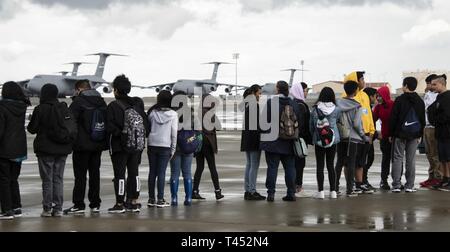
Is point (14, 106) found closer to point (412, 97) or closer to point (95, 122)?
point (95, 122)

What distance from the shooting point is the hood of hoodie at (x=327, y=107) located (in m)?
13.3

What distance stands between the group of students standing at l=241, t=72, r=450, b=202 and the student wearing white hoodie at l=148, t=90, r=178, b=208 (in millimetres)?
1525

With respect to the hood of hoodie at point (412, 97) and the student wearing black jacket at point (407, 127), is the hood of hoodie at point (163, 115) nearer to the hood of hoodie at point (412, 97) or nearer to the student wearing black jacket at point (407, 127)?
the student wearing black jacket at point (407, 127)

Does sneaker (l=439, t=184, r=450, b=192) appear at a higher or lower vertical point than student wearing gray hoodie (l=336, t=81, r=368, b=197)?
lower

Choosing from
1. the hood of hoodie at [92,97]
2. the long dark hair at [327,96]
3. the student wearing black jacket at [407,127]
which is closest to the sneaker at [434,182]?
the student wearing black jacket at [407,127]

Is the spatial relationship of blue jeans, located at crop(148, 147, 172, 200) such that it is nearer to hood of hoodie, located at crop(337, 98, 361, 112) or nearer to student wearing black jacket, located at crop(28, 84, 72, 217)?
student wearing black jacket, located at crop(28, 84, 72, 217)

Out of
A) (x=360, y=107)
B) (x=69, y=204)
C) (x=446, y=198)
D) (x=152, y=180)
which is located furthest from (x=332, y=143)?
(x=69, y=204)

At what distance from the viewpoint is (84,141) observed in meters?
11.6

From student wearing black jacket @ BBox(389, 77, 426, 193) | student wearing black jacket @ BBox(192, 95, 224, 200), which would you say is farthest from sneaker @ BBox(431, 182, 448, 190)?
student wearing black jacket @ BBox(192, 95, 224, 200)

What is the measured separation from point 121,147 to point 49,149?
3.30 feet

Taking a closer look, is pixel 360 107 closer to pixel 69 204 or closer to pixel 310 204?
pixel 310 204

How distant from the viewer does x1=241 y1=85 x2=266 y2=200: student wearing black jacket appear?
13133 millimetres

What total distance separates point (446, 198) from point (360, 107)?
6.74ft

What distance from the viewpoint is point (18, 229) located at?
1012cm
